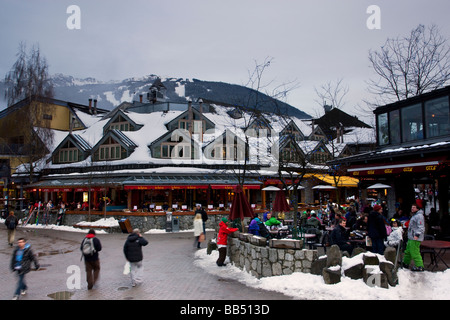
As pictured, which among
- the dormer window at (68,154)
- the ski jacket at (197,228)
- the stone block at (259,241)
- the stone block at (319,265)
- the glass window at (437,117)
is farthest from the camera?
the dormer window at (68,154)

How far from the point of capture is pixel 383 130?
17359 millimetres

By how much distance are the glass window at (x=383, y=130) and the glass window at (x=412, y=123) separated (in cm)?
102

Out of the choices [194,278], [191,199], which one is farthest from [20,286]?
[191,199]

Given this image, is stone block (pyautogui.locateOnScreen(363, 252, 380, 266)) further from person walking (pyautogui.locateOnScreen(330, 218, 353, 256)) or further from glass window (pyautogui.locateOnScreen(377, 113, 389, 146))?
glass window (pyautogui.locateOnScreen(377, 113, 389, 146))

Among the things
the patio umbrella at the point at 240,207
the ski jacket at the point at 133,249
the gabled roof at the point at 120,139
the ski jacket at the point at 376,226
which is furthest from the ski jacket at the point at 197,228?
the gabled roof at the point at 120,139

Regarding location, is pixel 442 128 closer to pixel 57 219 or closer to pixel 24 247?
pixel 24 247

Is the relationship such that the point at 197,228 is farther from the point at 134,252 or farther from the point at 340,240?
the point at 340,240

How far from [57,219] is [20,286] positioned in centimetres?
1975

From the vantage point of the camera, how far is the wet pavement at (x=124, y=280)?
921 centimetres

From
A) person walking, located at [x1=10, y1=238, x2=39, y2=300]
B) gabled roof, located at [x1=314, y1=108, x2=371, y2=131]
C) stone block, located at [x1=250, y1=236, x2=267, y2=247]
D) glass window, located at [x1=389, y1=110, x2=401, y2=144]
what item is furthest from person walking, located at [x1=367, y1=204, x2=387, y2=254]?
gabled roof, located at [x1=314, y1=108, x2=371, y2=131]

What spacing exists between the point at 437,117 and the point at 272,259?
30.6 feet

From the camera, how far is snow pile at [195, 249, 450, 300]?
26.8 feet

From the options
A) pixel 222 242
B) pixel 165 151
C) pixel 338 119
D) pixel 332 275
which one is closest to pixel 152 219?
pixel 165 151

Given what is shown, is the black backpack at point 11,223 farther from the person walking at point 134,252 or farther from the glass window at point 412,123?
the glass window at point 412,123
